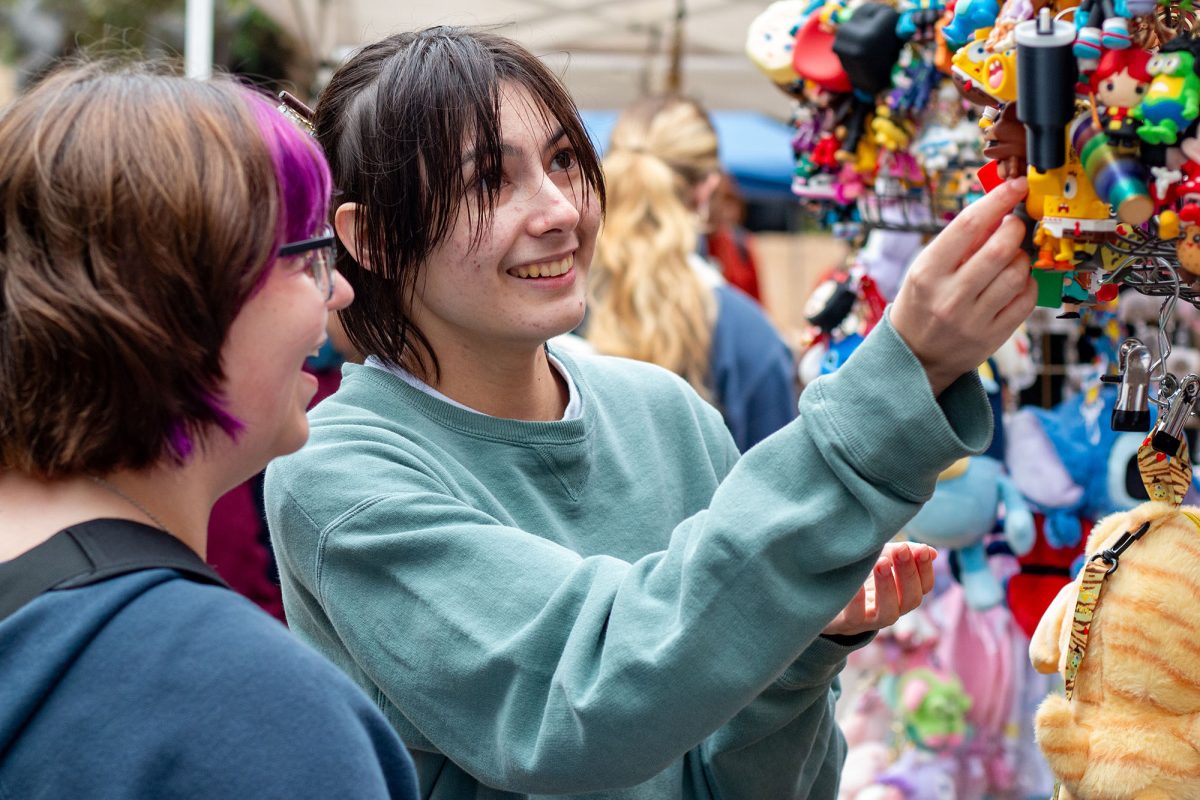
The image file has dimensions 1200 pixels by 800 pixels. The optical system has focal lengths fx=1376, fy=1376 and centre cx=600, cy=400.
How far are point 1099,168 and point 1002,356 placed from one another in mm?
1191

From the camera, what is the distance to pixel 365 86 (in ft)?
3.99

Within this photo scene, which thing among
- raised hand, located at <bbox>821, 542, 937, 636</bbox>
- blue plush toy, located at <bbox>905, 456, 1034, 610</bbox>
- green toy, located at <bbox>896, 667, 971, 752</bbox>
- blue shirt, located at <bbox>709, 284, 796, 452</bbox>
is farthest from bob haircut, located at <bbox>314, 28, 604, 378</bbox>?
blue shirt, located at <bbox>709, 284, 796, 452</bbox>

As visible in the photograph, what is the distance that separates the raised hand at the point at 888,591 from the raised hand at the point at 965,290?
0.81 ft

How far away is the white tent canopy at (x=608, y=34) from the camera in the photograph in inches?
188

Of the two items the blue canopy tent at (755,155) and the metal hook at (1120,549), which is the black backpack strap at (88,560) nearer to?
the metal hook at (1120,549)

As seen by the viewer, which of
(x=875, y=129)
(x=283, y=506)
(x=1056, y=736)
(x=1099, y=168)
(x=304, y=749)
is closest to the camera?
(x=304, y=749)

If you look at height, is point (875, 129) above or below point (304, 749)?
above

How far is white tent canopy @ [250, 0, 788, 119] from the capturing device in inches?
188

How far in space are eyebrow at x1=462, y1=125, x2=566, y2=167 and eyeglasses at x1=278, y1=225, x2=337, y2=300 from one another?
245 mm

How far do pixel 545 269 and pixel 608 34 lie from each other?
4.70m

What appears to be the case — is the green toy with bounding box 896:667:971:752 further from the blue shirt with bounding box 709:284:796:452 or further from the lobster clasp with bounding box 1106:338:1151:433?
the lobster clasp with bounding box 1106:338:1151:433

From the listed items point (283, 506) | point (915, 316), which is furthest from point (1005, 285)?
point (283, 506)

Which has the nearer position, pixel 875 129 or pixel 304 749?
pixel 304 749

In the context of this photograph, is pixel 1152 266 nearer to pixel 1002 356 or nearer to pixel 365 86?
pixel 365 86
